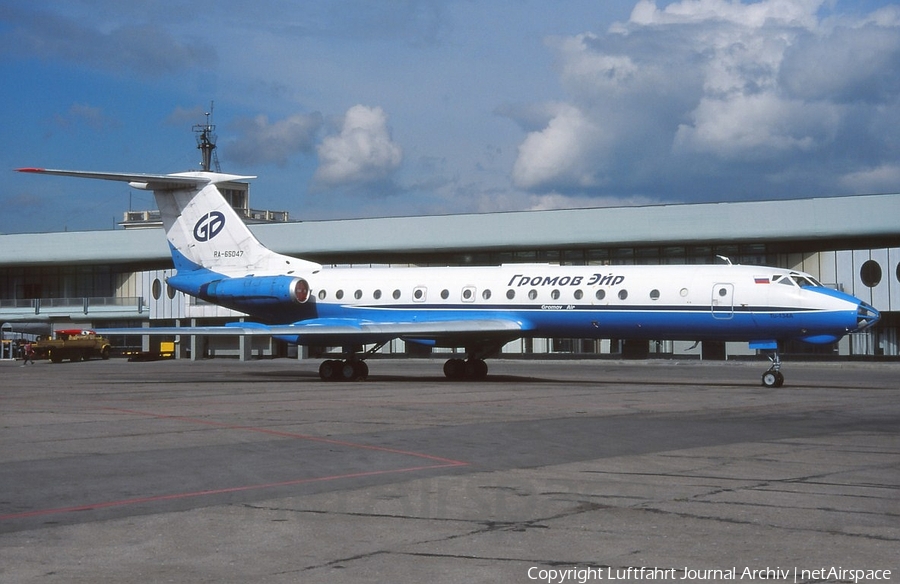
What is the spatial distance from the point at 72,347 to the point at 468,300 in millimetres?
33110

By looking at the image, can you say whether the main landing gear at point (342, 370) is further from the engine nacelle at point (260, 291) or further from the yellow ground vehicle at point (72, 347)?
the yellow ground vehicle at point (72, 347)

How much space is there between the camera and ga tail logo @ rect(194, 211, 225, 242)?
32.7 m

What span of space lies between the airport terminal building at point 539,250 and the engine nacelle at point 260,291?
62.1 ft

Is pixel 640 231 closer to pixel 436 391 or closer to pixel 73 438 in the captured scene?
pixel 436 391

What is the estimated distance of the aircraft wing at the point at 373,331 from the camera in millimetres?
28234

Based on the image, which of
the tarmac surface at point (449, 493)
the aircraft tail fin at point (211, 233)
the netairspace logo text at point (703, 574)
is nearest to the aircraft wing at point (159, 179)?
the aircraft tail fin at point (211, 233)

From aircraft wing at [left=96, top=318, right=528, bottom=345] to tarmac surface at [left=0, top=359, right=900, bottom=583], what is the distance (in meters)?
8.36

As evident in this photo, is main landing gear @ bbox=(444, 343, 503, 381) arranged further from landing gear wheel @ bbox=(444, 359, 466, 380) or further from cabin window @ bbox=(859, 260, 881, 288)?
cabin window @ bbox=(859, 260, 881, 288)

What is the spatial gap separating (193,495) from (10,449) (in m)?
4.67

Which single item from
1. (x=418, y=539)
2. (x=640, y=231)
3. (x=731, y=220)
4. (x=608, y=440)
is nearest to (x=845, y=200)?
(x=731, y=220)

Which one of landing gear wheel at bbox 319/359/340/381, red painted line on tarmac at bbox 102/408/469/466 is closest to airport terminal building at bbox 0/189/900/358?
landing gear wheel at bbox 319/359/340/381

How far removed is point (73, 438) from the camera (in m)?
14.3

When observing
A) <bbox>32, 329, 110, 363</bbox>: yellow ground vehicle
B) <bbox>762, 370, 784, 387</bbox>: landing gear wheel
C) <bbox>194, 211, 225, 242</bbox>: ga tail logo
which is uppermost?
<bbox>194, 211, 225, 242</bbox>: ga tail logo

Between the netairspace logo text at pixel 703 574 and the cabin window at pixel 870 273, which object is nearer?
the netairspace logo text at pixel 703 574
